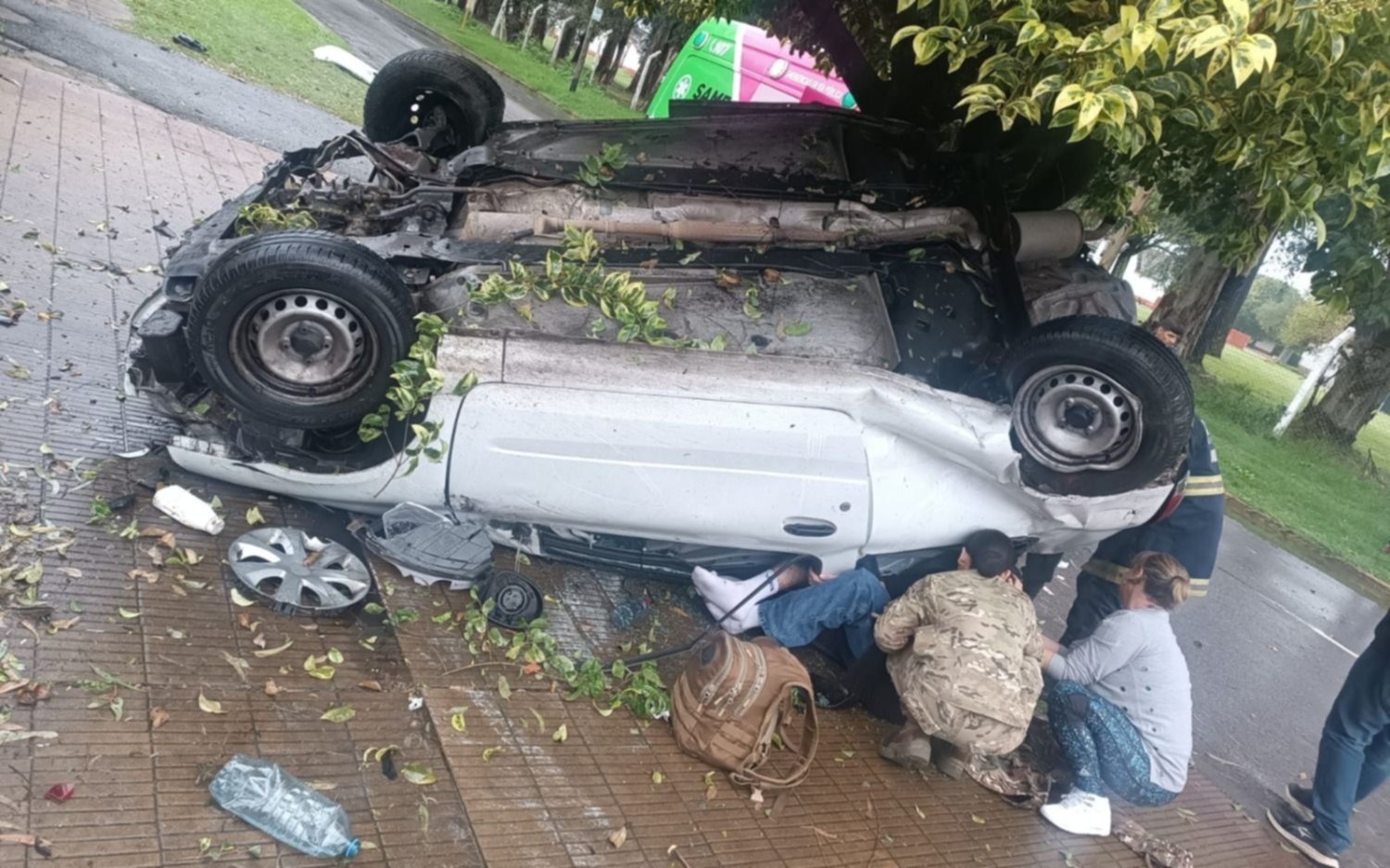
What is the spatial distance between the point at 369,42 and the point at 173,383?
15332mm

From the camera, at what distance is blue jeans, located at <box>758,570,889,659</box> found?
401 cm

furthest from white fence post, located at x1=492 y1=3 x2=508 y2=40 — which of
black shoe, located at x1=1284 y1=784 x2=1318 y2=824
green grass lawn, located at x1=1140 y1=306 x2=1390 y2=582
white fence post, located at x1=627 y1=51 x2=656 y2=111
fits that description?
black shoe, located at x1=1284 y1=784 x2=1318 y2=824

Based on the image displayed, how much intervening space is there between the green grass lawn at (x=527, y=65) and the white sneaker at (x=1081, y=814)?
17.0m

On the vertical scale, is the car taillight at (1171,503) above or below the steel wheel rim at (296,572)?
above

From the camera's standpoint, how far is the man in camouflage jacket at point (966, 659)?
3570 millimetres

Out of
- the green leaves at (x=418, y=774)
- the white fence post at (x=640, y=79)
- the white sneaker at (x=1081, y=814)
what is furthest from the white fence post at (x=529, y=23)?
the green leaves at (x=418, y=774)

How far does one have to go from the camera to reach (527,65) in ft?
77.6

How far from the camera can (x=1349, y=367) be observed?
14305 millimetres

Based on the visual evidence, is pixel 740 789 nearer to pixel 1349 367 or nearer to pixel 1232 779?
pixel 1232 779

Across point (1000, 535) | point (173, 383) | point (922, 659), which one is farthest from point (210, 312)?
point (1000, 535)

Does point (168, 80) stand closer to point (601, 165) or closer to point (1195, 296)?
point (601, 165)

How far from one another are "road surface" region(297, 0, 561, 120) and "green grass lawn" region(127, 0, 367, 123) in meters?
1.16

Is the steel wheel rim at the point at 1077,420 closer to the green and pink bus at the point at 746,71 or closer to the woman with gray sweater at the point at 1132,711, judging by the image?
the woman with gray sweater at the point at 1132,711

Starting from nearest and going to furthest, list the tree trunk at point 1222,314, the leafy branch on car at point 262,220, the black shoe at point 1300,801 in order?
the leafy branch on car at point 262,220 < the black shoe at point 1300,801 < the tree trunk at point 1222,314
